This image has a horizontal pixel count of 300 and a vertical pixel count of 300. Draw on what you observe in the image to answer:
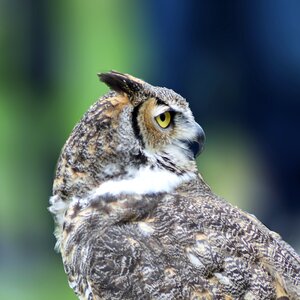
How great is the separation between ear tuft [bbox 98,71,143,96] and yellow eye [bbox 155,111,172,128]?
0.26 feet

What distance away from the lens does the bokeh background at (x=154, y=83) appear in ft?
13.2

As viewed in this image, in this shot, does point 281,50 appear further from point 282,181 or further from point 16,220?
point 16,220

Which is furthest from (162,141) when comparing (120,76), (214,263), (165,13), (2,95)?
(2,95)

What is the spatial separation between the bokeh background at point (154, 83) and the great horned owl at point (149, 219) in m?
1.93

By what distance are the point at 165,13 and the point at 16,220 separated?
3.87 feet

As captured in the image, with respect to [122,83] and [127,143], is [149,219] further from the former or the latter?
[122,83]

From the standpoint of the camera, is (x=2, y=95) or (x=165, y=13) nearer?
(x=165, y=13)

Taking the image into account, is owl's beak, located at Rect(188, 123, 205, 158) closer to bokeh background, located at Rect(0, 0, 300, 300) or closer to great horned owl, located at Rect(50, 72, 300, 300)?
great horned owl, located at Rect(50, 72, 300, 300)

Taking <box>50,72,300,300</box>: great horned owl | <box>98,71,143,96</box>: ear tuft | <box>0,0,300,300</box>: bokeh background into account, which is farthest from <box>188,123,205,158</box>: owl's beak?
<box>0,0,300,300</box>: bokeh background

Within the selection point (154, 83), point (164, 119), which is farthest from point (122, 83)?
point (154, 83)

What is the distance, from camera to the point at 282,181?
406 cm

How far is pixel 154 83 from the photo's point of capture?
4035mm

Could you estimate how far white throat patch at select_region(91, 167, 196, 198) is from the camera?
2039 millimetres

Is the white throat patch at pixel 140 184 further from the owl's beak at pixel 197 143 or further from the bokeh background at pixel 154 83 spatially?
the bokeh background at pixel 154 83
